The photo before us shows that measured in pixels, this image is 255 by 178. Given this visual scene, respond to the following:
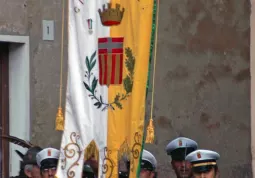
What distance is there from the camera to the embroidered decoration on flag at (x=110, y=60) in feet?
22.5

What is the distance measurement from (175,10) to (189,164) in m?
3.87

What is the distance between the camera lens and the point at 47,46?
34.0 ft

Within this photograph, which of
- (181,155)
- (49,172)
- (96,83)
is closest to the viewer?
(96,83)

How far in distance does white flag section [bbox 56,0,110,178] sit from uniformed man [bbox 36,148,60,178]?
3.77 ft

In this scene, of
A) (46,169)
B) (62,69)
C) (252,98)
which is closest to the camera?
(46,169)

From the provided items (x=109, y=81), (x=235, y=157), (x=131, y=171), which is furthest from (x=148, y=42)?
(x=235, y=157)

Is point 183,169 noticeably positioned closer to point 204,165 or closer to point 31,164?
point 204,165

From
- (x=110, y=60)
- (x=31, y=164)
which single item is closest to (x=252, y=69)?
(x=31, y=164)

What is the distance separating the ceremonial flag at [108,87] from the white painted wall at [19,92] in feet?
10.7

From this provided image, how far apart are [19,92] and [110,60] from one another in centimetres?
351

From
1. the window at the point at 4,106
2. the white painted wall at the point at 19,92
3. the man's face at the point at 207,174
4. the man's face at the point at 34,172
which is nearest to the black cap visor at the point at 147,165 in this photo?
the man's face at the point at 207,174

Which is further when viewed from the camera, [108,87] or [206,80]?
[206,80]

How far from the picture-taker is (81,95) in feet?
22.6

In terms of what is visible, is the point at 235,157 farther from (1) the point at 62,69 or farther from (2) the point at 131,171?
(2) the point at 131,171
